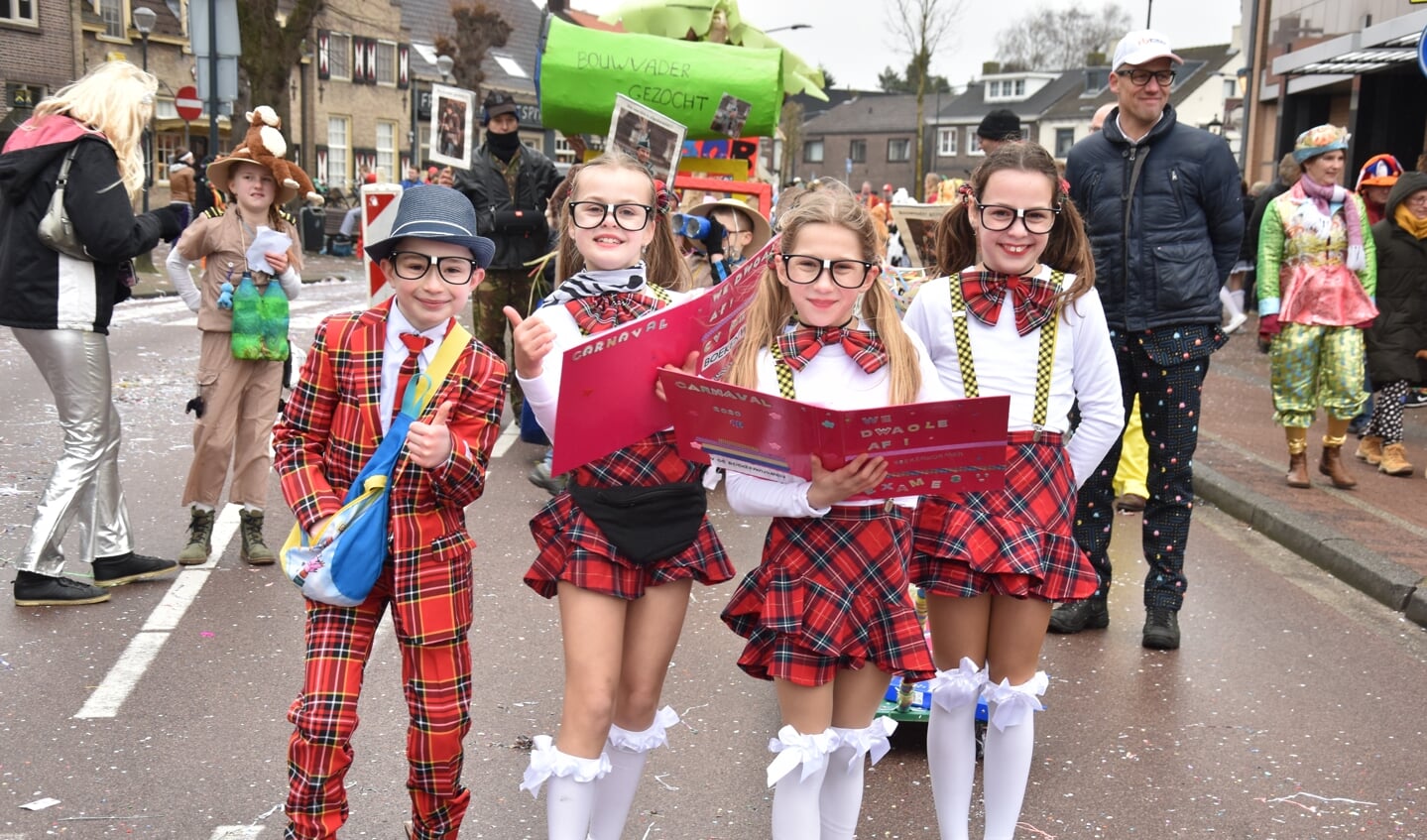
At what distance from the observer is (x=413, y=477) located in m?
3.30

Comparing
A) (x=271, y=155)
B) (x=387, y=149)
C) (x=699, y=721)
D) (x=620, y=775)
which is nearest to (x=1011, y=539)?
(x=620, y=775)

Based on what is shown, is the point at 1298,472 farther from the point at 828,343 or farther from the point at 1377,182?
the point at 828,343

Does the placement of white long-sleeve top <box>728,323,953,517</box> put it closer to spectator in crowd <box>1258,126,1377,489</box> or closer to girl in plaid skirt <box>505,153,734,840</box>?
girl in plaid skirt <box>505,153,734,840</box>

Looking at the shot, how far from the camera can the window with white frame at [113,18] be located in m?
40.6

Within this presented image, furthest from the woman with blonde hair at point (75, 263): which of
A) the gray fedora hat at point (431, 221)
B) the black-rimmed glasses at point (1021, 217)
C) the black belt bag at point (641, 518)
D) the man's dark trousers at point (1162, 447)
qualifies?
the man's dark trousers at point (1162, 447)

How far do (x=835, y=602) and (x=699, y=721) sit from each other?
1.82m

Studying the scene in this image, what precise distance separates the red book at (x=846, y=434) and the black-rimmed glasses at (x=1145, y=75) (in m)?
2.78

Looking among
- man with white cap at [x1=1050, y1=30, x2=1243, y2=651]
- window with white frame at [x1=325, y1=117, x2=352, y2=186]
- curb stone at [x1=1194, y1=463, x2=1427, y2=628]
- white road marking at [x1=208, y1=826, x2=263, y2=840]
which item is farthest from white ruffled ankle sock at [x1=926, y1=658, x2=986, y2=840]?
window with white frame at [x1=325, y1=117, x2=352, y2=186]

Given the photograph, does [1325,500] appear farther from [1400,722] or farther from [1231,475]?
[1400,722]

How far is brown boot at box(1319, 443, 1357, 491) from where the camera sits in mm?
8883

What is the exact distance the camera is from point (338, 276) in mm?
28094

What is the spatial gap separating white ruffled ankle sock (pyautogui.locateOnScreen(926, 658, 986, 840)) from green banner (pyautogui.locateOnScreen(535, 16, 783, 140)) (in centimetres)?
644

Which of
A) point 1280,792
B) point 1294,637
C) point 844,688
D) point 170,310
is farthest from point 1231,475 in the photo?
point 170,310

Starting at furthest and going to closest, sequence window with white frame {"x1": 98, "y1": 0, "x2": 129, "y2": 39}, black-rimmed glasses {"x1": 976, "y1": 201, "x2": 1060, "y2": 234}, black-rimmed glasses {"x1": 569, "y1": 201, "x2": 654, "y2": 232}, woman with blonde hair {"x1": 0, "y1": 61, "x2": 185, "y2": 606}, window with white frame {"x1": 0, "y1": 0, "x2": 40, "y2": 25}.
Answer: window with white frame {"x1": 98, "y1": 0, "x2": 129, "y2": 39}
window with white frame {"x1": 0, "y1": 0, "x2": 40, "y2": 25}
woman with blonde hair {"x1": 0, "y1": 61, "x2": 185, "y2": 606}
black-rimmed glasses {"x1": 976, "y1": 201, "x2": 1060, "y2": 234}
black-rimmed glasses {"x1": 569, "y1": 201, "x2": 654, "y2": 232}
